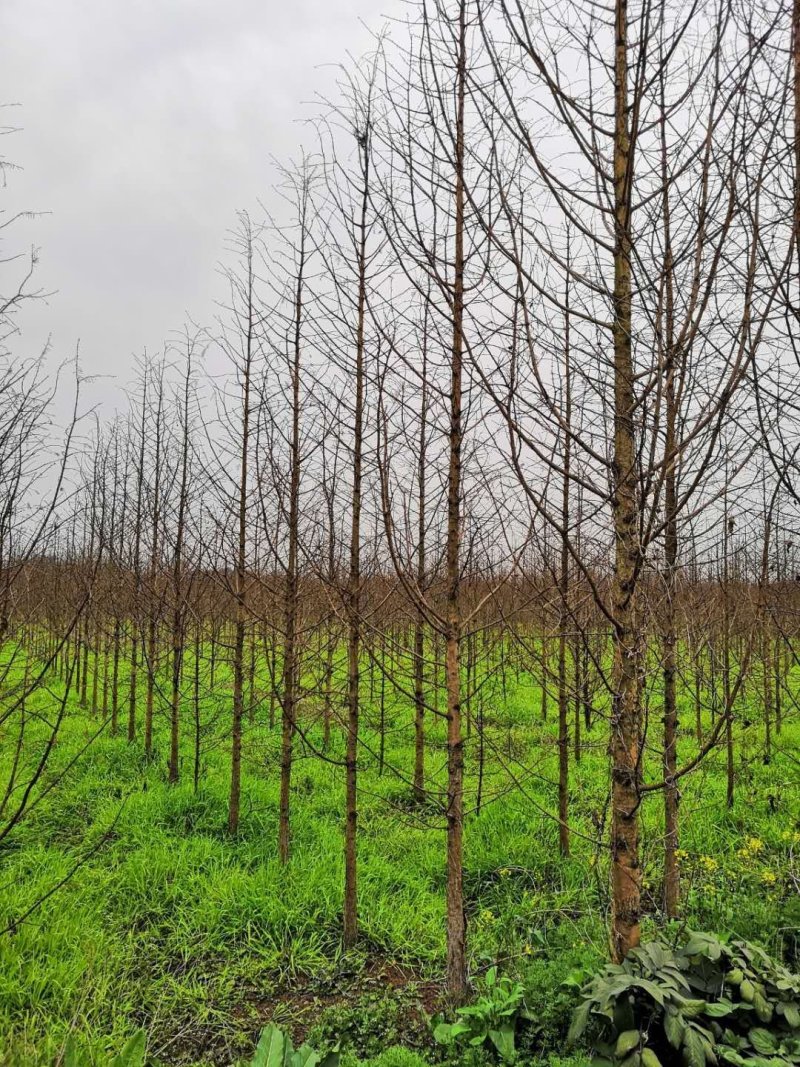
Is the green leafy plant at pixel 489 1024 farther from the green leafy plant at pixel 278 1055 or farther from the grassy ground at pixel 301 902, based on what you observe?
the green leafy plant at pixel 278 1055

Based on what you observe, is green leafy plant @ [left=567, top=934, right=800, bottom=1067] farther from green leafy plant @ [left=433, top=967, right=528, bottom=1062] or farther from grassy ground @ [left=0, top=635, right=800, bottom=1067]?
green leafy plant @ [left=433, top=967, right=528, bottom=1062]

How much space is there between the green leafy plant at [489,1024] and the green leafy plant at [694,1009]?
744mm

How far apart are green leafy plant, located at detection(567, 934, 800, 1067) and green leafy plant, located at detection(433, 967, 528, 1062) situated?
74cm

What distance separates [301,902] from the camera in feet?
17.3

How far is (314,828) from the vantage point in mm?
6730

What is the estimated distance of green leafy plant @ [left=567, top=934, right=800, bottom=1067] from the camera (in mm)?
2254

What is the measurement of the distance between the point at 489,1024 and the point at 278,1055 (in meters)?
Result: 1.40

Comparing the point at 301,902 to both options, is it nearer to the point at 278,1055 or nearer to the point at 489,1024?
the point at 489,1024

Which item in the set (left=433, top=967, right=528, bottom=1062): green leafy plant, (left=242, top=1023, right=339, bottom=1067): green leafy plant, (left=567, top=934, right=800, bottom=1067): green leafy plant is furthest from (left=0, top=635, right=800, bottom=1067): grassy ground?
(left=242, top=1023, right=339, bottom=1067): green leafy plant

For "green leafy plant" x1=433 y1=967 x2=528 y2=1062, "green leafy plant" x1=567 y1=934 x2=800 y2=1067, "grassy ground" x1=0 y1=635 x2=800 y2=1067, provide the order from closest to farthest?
"green leafy plant" x1=567 y1=934 x2=800 y2=1067
"green leafy plant" x1=433 y1=967 x2=528 y2=1062
"grassy ground" x1=0 y1=635 x2=800 y2=1067

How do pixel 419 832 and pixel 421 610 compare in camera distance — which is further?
pixel 419 832

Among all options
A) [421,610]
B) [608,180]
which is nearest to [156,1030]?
[421,610]

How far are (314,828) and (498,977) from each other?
3096mm

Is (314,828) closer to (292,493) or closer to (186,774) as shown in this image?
(186,774)
